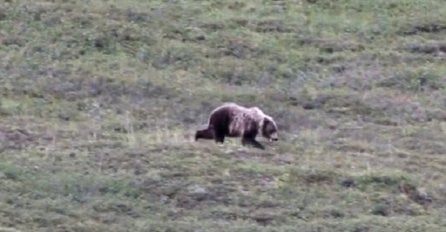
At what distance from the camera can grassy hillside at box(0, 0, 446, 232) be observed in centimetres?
1155

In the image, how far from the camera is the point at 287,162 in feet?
43.9

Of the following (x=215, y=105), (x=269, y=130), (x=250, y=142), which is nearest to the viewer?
(x=250, y=142)

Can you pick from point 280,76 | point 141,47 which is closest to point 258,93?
point 280,76

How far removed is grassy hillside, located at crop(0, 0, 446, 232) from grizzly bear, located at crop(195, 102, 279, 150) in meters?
0.15

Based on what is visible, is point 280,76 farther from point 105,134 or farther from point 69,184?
point 69,184

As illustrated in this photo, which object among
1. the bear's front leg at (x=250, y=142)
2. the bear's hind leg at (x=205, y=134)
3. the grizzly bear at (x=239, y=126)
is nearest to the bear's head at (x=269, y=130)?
the grizzly bear at (x=239, y=126)

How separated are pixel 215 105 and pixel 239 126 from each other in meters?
2.80

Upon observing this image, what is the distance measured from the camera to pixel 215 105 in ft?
57.0

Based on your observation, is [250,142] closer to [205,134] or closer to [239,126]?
[239,126]

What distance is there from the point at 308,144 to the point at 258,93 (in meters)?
3.20

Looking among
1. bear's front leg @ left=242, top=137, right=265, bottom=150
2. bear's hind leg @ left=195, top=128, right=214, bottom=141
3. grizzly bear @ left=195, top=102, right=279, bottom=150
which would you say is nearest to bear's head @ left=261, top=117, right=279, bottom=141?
grizzly bear @ left=195, top=102, right=279, bottom=150

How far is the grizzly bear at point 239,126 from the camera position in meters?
14.6

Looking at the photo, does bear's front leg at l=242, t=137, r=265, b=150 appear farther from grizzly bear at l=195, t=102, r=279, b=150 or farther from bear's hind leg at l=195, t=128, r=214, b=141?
bear's hind leg at l=195, t=128, r=214, b=141

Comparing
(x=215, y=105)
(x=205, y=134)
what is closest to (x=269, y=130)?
(x=205, y=134)
